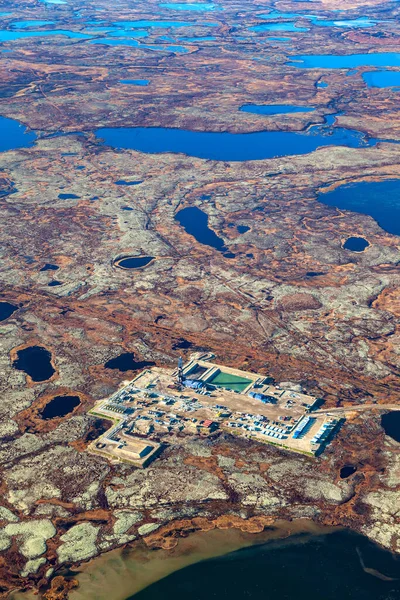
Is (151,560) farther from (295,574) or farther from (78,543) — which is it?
(295,574)

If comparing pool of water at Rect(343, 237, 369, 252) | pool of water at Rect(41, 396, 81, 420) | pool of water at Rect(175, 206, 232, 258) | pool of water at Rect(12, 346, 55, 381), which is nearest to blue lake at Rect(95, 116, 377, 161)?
pool of water at Rect(175, 206, 232, 258)

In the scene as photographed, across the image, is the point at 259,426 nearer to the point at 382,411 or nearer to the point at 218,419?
the point at 218,419

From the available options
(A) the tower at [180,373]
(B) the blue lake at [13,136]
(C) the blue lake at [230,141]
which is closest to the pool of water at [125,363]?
(A) the tower at [180,373]

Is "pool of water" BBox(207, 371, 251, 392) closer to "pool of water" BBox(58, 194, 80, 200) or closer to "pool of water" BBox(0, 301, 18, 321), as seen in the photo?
"pool of water" BBox(0, 301, 18, 321)

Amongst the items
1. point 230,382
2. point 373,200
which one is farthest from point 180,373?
point 373,200

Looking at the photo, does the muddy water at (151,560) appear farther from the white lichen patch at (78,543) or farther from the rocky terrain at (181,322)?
the rocky terrain at (181,322)
